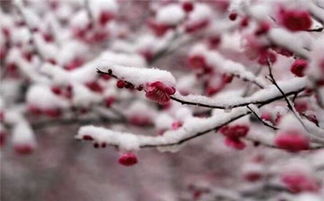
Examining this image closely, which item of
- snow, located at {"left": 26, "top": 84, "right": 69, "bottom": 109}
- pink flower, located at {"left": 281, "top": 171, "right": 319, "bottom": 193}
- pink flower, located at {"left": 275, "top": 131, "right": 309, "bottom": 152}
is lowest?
pink flower, located at {"left": 275, "top": 131, "right": 309, "bottom": 152}

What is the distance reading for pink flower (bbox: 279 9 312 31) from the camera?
1.65m

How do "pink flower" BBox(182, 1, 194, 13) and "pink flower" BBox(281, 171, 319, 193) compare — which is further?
"pink flower" BBox(182, 1, 194, 13)

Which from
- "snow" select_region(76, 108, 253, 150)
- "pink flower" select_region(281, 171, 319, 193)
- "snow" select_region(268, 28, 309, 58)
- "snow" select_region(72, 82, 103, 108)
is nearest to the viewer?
"snow" select_region(268, 28, 309, 58)

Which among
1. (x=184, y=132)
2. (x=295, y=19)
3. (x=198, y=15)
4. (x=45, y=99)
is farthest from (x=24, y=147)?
(x=295, y=19)

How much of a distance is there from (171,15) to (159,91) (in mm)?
2824

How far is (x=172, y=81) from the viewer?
6.18 feet

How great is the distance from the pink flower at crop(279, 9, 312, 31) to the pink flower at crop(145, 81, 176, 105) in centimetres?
41

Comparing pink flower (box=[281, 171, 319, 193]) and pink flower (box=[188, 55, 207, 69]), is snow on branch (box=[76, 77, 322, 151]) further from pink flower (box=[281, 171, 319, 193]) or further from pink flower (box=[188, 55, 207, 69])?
pink flower (box=[188, 55, 207, 69])

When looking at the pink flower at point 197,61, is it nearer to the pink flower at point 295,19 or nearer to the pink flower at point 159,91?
the pink flower at point 159,91

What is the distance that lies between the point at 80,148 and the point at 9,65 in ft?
8.62

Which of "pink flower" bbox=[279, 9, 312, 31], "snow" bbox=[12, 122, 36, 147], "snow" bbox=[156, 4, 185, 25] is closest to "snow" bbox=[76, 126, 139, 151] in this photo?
"pink flower" bbox=[279, 9, 312, 31]

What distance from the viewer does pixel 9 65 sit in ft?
15.4

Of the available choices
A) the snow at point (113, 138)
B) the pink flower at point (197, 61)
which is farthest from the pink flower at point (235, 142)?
the pink flower at point (197, 61)

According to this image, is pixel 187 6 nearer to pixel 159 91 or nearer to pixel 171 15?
pixel 171 15
